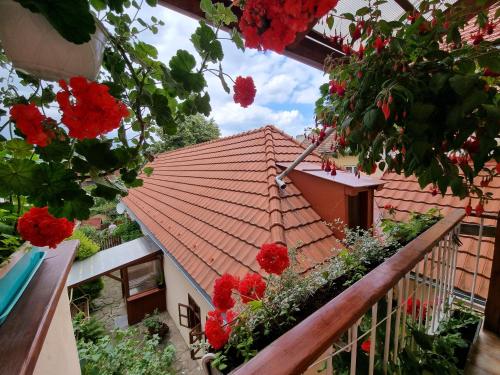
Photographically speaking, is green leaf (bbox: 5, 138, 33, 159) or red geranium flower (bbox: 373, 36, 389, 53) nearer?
green leaf (bbox: 5, 138, 33, 159)

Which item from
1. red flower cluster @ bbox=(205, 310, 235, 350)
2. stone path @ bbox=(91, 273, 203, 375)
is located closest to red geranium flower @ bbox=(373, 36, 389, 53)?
red flower cluster @ bbox=(205, 310, 235, 350)

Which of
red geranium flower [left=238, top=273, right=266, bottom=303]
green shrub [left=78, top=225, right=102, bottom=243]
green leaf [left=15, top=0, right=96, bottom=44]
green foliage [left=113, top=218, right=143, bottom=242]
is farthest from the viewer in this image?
green shrub [left=78, top=225, right=102, bottom=243]

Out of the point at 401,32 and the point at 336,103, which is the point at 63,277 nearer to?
the point at 336,103

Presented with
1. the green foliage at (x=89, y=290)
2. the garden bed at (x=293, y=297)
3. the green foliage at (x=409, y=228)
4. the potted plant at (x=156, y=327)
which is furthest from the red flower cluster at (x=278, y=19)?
the green foliage at (x=89, y=290)

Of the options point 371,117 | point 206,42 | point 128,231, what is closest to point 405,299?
point 371,117

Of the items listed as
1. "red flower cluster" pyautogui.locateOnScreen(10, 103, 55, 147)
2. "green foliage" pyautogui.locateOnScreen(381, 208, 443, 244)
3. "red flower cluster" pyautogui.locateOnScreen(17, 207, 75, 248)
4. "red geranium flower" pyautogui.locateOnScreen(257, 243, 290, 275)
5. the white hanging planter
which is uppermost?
the white hanging planter

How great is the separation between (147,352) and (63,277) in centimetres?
301

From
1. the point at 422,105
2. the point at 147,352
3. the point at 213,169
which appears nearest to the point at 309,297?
the point at 422,105

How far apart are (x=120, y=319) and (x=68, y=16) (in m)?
7.97

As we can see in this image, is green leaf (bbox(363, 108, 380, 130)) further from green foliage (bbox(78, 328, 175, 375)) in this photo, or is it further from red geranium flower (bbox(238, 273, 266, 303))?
green foliage (bbox(78, 328, 175, 375))

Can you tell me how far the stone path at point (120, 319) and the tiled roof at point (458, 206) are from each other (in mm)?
4001

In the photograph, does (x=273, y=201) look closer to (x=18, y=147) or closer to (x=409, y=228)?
(x=409, y=228)

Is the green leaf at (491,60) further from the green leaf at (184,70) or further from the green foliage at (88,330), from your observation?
the green foliage at (88,330)

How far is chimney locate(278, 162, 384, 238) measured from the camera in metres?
2.89
